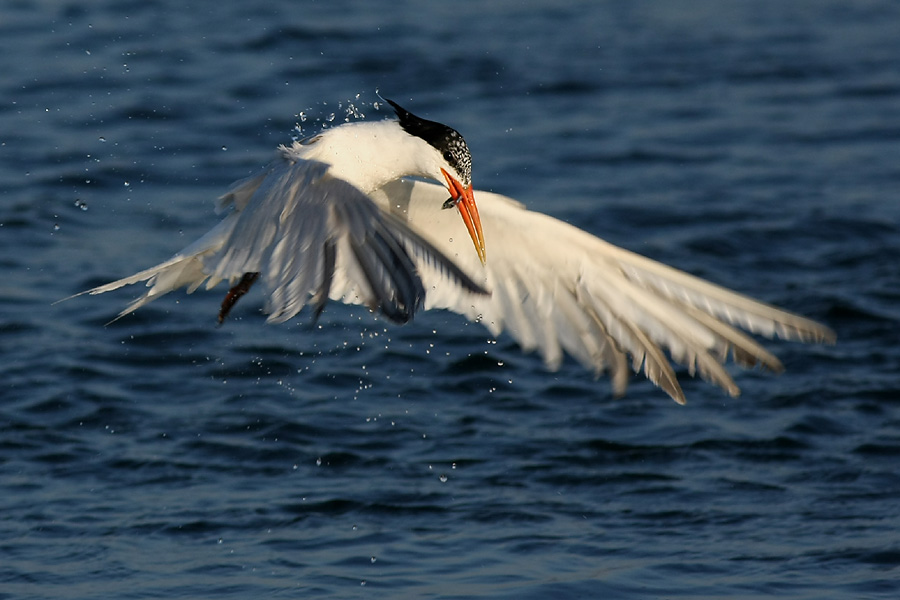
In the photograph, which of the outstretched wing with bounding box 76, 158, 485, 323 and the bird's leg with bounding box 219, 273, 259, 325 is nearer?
the outstretched wing with bounding box 76, 158, 485, 323

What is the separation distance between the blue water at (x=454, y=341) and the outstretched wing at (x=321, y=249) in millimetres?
1455

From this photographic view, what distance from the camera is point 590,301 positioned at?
5.11 meters

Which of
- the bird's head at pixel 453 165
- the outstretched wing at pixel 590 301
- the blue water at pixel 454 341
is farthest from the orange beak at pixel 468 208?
the blue water at pixel 454 341

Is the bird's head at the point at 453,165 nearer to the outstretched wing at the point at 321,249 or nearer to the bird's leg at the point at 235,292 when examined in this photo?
the outstretched wing at the point at 321,249

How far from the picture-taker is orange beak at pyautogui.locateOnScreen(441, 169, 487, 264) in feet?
16.2

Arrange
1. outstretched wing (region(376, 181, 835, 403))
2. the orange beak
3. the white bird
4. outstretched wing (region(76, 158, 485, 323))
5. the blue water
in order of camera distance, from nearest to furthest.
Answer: outstretched wing (region(76, 158, 485, 323)) → the white bird → outstretched wing (region(376, 181, 835, 403)) → the orange beak → the blue water

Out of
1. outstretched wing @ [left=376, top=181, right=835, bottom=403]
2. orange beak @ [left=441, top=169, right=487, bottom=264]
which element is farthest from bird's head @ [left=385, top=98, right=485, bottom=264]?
outstretched wing @ [left=376, top=181, right=835, bottom=403]

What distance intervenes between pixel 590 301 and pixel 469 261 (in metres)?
0.60

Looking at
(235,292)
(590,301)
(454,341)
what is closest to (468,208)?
(590,301)

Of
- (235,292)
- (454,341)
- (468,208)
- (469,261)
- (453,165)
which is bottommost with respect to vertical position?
(454,341)

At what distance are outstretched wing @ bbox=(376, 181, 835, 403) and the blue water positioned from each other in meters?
0.88

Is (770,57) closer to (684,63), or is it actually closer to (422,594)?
(684,63)

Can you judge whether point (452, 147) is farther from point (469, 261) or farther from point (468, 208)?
point (469, 261)

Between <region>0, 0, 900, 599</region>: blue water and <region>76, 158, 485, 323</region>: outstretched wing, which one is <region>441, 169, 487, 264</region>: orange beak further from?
<region>0, 0, 900, 599</region>: blue water
